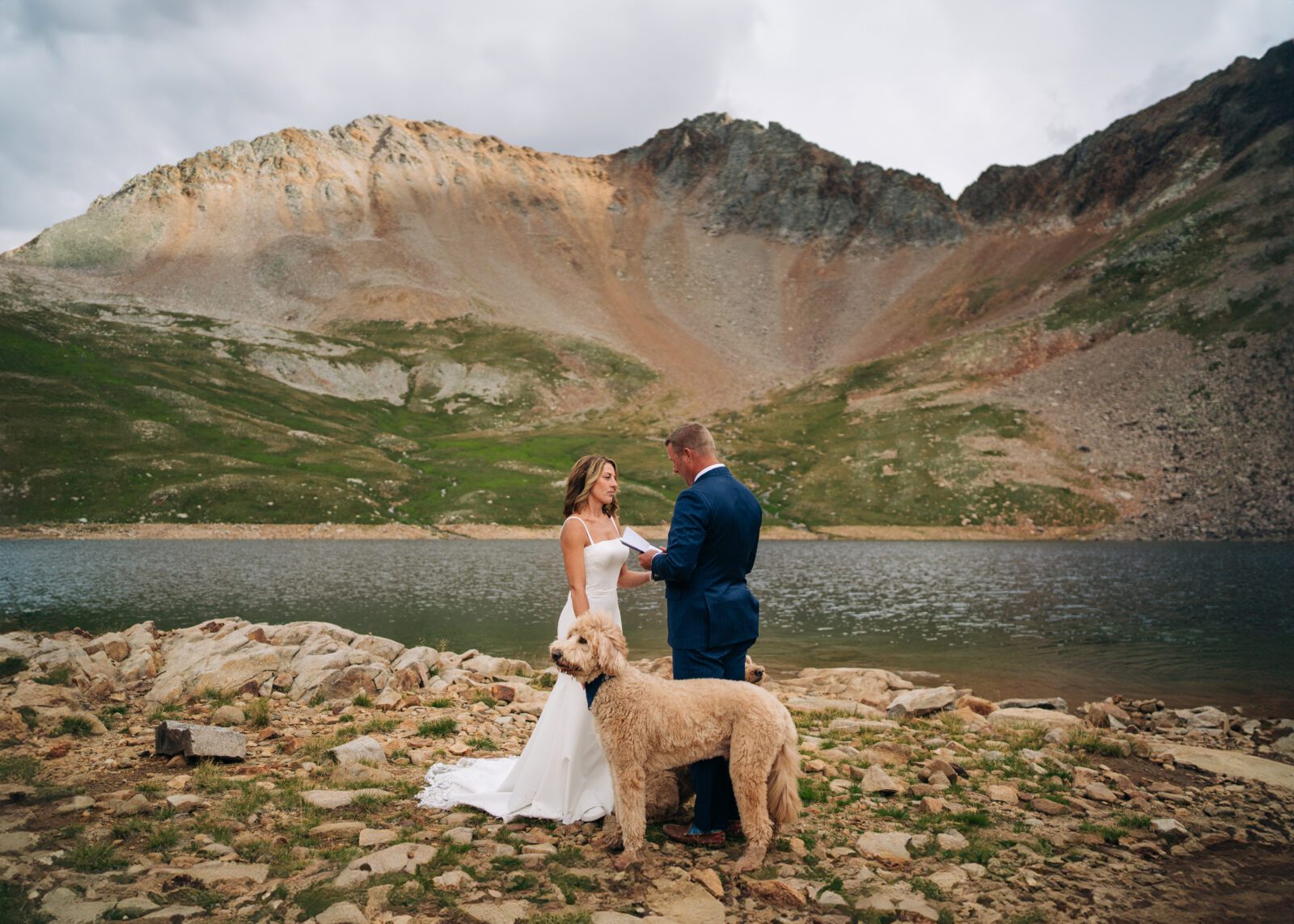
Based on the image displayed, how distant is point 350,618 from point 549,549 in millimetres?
42961

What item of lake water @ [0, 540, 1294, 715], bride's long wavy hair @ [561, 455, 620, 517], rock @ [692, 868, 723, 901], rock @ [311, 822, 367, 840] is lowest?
lake water @ [0, 540, 1294, 715]

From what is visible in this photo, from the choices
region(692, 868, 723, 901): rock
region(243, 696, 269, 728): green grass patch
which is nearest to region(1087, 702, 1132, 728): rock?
region(692, 868, 723, 901): rock

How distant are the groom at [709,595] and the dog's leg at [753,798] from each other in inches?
22.0

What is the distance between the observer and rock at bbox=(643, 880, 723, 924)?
21.7 ft

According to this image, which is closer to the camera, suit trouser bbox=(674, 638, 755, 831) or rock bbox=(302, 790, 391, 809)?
suit trouser bbox=(674, 638, 755, 831)

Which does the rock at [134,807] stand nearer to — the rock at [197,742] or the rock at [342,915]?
the rock at [197,742]

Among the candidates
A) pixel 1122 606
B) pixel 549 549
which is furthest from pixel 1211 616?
pixel 549 549

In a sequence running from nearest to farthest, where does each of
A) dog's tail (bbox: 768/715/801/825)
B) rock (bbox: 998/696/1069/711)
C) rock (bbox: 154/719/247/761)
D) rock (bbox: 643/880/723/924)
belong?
rock (bbox: 643/880/723/924) → dog's tail (bbox: 768/715/801/825) → rock (bbox: 154/719/247/761) → rock (bbox: 998/696/1069/711)

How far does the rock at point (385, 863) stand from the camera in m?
7.04

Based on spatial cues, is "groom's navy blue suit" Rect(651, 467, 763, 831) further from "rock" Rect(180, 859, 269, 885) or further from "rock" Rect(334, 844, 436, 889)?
"rock" Rect(180, 859, 269, 885)

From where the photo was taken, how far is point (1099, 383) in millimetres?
113312

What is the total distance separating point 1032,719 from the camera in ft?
52.4

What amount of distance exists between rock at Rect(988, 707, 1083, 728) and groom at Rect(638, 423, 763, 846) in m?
9.80

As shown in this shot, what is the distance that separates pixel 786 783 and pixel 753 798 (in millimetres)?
446
